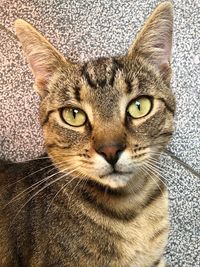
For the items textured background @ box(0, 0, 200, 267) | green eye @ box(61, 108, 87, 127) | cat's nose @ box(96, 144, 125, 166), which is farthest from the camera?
textured background @ box(0, 0, 200, 267)

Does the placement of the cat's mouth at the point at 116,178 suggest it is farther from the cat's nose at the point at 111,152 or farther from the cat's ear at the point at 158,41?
the cat's ear at the point at 158,41

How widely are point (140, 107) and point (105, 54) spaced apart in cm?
75

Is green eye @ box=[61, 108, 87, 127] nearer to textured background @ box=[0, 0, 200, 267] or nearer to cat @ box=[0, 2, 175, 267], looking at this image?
cat @ box=[0, 2, 175, 267]

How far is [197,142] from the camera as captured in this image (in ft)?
6.13

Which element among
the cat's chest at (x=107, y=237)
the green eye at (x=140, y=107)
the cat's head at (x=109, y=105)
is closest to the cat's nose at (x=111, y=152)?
the cat's head at (x=109, y=105)

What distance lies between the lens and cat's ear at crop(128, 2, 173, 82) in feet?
4.25

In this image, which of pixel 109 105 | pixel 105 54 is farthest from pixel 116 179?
pixel 105 54

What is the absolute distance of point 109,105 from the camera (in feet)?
3.99

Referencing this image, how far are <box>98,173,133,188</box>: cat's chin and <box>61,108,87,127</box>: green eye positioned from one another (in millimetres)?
153

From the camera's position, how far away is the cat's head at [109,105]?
1185 millimetres

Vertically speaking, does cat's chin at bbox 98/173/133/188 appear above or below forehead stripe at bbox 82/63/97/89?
below

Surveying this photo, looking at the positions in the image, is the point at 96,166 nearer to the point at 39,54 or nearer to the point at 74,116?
the point at 74,116

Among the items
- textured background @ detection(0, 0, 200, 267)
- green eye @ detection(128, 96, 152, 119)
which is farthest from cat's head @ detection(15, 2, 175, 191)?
textured background @ detection(0, 0, 200, 267)

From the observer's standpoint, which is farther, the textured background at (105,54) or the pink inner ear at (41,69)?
the textured background at (105,54)
